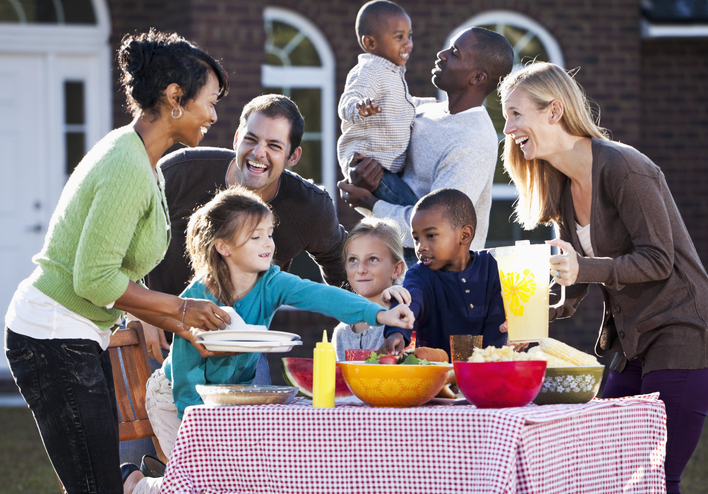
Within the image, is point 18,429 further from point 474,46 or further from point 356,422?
point 356,422

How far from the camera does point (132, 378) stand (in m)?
3.37

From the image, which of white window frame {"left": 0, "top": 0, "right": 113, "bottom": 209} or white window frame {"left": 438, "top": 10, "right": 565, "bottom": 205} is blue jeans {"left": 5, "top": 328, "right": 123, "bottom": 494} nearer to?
white window frame {"left": 0, "top": 0, "right": 113, "bottom": 209}

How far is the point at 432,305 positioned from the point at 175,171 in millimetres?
1298

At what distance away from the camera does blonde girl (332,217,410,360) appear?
348 cm

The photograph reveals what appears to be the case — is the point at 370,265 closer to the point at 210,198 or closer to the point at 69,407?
the point at 210,198

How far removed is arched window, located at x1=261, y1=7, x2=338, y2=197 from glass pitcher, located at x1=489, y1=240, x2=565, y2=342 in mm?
5927

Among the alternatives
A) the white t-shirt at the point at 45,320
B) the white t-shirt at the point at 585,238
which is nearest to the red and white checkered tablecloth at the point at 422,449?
the white t-shirt at the point at 45,320

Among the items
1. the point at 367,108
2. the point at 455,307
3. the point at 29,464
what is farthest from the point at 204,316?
the point at 29,464

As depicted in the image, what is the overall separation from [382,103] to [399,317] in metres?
1.52

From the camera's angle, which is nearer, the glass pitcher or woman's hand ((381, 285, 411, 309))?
the glass pitcher

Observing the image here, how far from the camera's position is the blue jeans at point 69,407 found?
8.43ft

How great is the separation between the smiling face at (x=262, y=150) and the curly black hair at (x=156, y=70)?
71cm

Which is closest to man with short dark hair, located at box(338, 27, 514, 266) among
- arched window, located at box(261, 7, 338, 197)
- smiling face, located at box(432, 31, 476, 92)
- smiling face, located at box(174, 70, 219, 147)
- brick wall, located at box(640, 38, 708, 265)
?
smiling face, located at box(432, 31, 476, 92)

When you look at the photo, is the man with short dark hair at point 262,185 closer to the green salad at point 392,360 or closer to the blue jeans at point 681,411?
the green salad at point 392,360
